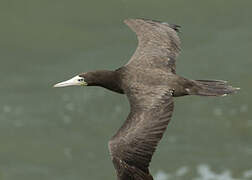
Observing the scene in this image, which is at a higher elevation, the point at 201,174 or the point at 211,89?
the point at 211,89

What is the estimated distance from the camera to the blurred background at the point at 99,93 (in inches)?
578

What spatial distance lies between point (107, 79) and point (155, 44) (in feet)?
3.72

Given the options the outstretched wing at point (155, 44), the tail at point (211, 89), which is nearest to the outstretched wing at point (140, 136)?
the tail at point (211, 89)

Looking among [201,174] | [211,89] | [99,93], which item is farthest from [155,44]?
[99,93]

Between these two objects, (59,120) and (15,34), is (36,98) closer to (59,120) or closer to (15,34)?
(59,120)

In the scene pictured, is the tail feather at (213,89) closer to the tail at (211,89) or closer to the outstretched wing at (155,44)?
the tail at (211,89)

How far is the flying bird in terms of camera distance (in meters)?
8.66

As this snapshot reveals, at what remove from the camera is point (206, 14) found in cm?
1691

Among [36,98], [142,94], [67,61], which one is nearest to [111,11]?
[67,61]

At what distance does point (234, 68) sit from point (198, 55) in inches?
32.0

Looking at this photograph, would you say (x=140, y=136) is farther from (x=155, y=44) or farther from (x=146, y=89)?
(x=155, y=44)

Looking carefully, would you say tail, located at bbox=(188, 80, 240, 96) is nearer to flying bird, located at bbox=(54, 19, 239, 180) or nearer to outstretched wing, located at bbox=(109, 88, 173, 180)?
flying bird, located at bbox=(54, 19, 239, 180)

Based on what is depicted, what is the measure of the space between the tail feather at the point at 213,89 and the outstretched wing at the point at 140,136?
24.8 inches

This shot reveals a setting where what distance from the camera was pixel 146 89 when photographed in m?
9.42
